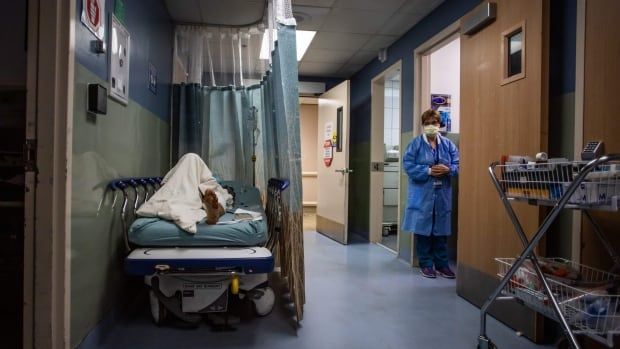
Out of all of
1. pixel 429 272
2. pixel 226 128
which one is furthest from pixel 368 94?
pixel 429 272

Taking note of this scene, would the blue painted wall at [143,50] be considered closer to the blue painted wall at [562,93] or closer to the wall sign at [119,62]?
the wall sign at [119,62]

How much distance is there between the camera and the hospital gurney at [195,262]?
187cm

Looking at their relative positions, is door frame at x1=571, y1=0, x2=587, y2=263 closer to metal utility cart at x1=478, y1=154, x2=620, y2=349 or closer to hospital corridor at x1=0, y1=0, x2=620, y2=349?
hospital corridor at x1=0, y1=0, x2=620, y2=349

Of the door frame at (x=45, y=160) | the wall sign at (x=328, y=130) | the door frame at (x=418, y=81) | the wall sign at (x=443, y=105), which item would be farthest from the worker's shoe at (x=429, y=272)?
the door frame at (x=45, y=160)

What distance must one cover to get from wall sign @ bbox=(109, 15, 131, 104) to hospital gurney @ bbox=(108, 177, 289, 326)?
18.5 inches

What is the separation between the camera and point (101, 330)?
1.88 meters

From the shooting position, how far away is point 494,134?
232 centimetres

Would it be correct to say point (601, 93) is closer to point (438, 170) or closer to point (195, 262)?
point (438, 170)

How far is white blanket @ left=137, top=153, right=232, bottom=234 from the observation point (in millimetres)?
2055

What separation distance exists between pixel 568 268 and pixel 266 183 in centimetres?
217

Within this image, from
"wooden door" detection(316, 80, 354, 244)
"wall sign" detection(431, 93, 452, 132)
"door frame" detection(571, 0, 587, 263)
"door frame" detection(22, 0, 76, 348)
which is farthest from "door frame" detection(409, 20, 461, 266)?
"door frame" detection(22, 0, 76, 348)

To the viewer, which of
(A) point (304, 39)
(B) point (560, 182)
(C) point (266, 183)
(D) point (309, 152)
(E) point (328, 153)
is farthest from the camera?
(D) point (309, 152)

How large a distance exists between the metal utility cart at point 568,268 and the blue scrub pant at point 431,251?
5.19 ft

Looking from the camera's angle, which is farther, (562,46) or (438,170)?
(438,170)
